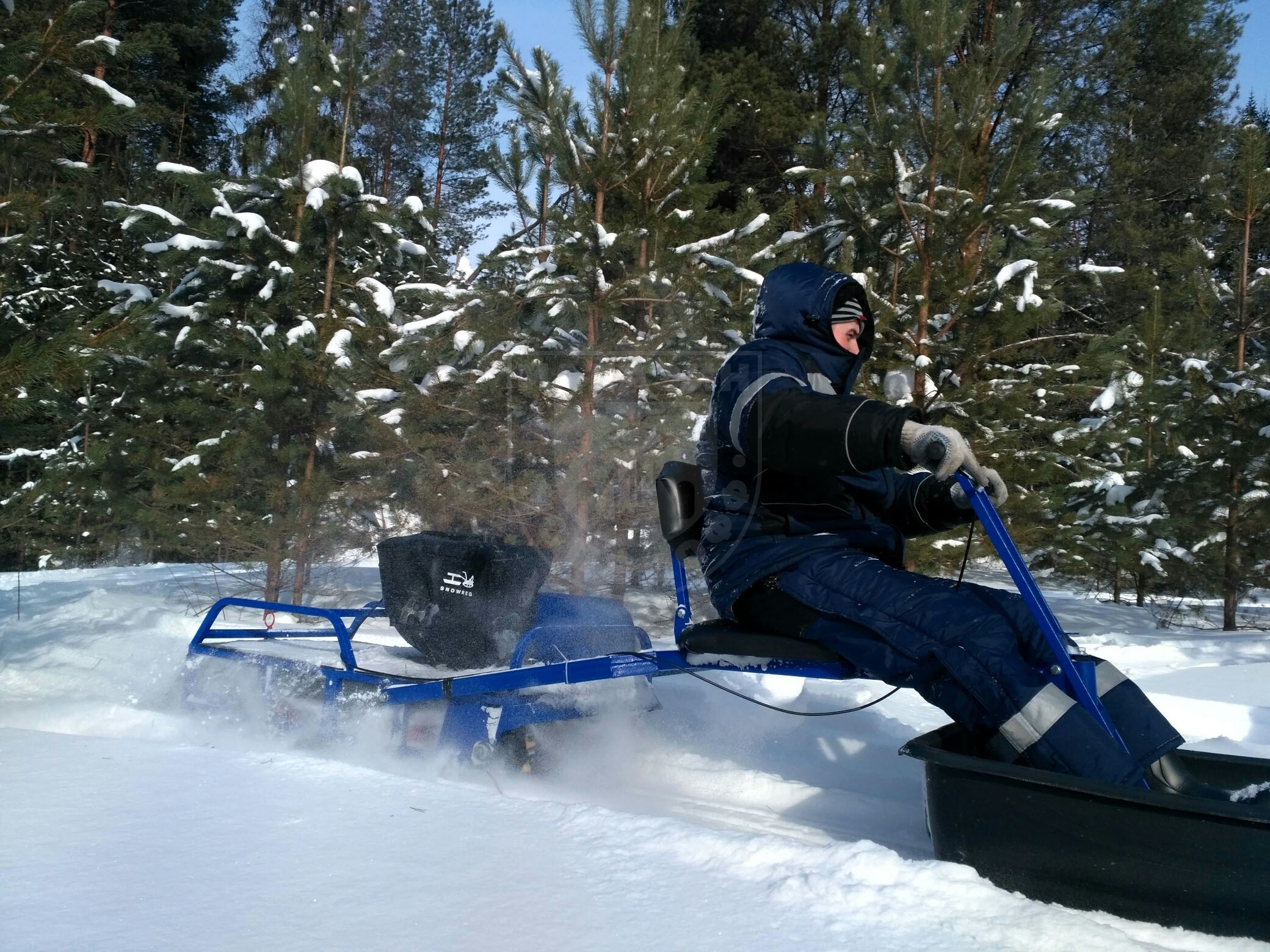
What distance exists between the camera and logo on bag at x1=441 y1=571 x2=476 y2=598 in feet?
13.3

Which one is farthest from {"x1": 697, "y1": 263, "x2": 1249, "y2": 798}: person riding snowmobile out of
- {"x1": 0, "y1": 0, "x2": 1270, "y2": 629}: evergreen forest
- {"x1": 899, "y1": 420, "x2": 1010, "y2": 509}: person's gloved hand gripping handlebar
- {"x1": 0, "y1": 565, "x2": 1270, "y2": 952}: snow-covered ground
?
{"x1": 0, "y1": 0, "x2": 1270, "y2": 629}: evergreen forest

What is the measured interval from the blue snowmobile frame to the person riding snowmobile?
0.11 metres

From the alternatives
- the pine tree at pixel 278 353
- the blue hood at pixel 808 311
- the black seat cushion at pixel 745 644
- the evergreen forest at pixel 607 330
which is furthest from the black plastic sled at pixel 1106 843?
the pine tree at pixel 278 353

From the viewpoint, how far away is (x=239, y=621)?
696 centimetres

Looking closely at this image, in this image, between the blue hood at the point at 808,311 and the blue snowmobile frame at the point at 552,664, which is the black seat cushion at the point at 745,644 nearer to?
the blue snowmobile frame at the point at 552,664

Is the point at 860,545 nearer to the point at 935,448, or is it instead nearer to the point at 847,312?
the point at 935,448

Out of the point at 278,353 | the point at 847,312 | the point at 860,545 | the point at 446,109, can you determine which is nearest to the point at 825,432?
the point at 860,545

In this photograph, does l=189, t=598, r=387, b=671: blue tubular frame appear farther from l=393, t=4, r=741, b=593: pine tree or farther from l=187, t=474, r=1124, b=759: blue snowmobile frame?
l=393, t=4, r=741, b=593: pine tree

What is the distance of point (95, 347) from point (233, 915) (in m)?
3.44

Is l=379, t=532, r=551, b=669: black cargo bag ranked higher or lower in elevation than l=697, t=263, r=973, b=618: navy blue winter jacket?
lower

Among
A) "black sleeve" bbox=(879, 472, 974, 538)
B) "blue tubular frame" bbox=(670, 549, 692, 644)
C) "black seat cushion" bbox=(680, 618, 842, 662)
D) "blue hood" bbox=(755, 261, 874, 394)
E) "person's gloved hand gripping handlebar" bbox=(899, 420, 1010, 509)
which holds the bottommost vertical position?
"black seat cushion" bbox=(680, 618, 842, 662)

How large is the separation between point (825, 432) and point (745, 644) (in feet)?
2.26

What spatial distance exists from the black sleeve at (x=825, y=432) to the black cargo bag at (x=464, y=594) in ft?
5.24

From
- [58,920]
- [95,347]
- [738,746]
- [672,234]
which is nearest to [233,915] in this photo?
[58,920]
